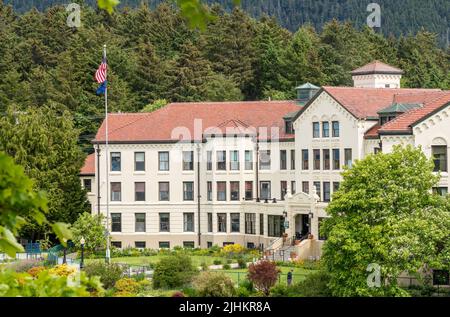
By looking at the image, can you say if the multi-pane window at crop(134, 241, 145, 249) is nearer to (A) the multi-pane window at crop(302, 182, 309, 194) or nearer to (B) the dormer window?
(A) the multi-pane window at crop(302, 182, 309, 194)

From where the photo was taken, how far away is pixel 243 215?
72875 millimetres

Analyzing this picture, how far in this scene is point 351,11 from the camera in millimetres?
153500

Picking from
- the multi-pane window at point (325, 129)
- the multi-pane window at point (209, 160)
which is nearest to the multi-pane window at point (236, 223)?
the multi-pane window at point (209, 160)

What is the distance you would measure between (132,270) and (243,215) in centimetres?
1565

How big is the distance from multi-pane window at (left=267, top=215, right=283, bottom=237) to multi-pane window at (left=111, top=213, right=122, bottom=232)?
9.25 m

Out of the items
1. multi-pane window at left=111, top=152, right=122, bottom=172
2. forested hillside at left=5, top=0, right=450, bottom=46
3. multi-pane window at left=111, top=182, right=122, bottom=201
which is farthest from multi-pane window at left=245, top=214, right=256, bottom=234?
forested hillside at left=5, top=0, right=450, bottom=46

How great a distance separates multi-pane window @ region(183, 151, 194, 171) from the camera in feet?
243

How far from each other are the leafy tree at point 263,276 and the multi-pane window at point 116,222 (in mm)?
23260

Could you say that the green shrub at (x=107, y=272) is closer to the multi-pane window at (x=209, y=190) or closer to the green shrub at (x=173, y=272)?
the green shrub at (x=173, y=272)

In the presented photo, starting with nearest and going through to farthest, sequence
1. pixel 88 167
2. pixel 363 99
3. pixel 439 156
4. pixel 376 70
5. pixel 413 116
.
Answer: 1. pixel 439 156
2. pixel 413 116
3. pixel 363 99
4. pixel 88 167
5. pixel 376 70

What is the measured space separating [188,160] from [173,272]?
20.3 meters

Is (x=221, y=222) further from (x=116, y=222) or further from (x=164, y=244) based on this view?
(x=116, y=222)

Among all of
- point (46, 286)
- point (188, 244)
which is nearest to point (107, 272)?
point (188, 244)
